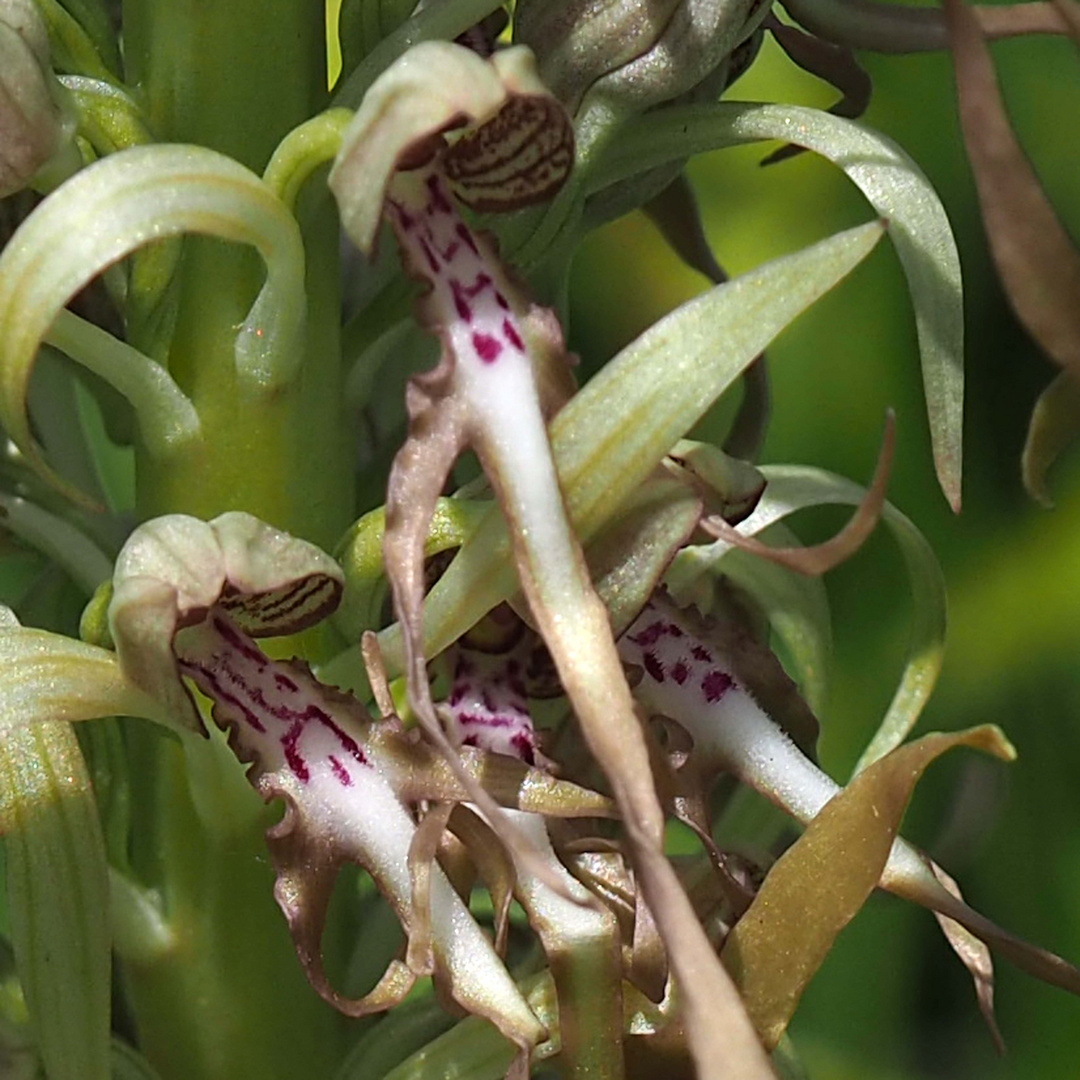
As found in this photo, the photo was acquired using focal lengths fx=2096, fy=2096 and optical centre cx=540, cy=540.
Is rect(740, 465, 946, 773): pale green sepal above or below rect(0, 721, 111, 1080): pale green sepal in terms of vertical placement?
below

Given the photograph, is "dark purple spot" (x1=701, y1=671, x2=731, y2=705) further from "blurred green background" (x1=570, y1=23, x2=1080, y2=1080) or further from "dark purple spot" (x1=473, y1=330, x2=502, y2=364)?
"blurred green background" (x1=570, y1=23, x2=1080, y2=1080)

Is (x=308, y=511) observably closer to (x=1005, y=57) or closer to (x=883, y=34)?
(x=883, y=34)

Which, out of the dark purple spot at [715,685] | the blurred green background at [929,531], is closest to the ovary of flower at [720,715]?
the dark purple spot at [715,685]

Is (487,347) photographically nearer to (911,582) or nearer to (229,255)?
(229,255)

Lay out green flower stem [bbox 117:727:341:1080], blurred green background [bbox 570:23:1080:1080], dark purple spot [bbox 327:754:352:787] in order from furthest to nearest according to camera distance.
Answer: blurred green background [bbox 570:23:1080:1080] → green flower stem [bbox 117:727:341:1080] → dark purple spot [bbox 327:754:352:787]

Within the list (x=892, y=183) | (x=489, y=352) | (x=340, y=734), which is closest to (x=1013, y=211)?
(x=892, y=183)

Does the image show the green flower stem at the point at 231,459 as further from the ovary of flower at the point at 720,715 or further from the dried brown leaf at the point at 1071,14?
the dried brown leaf at the point at 1071,14

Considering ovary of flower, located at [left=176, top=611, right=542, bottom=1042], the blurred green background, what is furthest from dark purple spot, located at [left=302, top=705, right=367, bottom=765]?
the blurred green background
